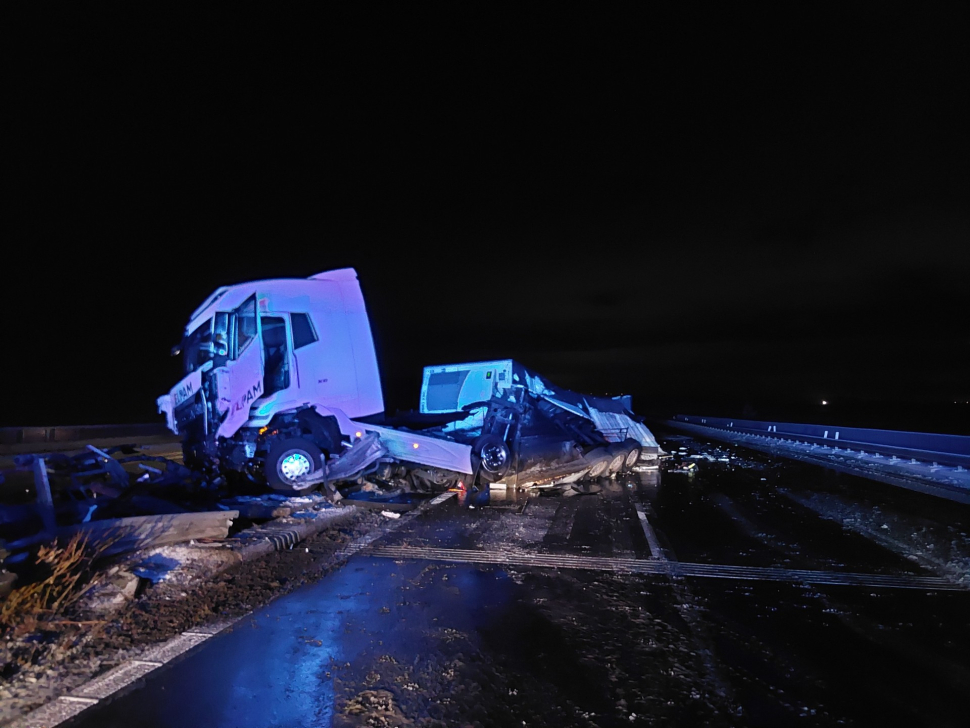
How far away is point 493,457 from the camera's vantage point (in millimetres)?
11203

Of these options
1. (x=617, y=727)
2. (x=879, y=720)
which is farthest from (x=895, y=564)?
(x=617, y=727)

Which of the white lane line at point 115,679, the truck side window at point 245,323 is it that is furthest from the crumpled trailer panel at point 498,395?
the white lane line at point 115,679

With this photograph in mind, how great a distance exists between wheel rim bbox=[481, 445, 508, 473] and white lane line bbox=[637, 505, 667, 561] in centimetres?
280

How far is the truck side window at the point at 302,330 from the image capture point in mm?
9977

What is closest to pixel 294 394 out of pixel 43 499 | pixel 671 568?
pixel 43 499

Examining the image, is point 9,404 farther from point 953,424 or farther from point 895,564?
point 953,424

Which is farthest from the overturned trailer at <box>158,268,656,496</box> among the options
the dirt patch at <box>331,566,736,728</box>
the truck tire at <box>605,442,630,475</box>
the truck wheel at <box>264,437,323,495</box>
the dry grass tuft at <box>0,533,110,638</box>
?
the dirt patch at <box>331,566,736,728</box>

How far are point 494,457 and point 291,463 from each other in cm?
366

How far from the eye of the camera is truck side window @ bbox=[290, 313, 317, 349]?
32.7ft

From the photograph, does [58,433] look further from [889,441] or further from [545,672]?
[889,441]

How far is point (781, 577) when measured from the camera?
19.2 feet

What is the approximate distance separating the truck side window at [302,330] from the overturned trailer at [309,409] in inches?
0.7

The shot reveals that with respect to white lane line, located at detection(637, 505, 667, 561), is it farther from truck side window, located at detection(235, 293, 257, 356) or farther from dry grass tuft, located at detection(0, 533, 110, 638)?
truck side window, located at detection(235, 293, 257, 356)

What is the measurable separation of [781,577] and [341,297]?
26.7 ft
